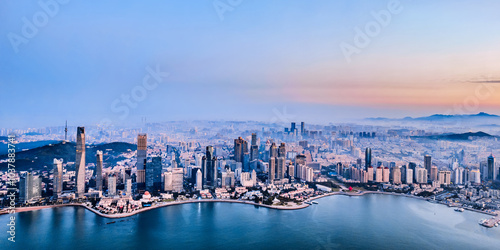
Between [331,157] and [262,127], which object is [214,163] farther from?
[262,127]

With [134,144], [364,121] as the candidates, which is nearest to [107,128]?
[134,144]

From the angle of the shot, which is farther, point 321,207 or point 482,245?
point 321,207

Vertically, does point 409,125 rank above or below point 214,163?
above

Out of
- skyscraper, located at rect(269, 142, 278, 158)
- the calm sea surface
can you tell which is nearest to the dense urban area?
skyscraper, located at rect(269, 142, 278, 158)

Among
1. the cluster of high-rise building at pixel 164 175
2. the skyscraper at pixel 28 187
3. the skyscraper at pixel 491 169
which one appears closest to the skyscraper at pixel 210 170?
the cluster of high-rise building at pixel 164 175

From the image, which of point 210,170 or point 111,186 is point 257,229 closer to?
point 210,170

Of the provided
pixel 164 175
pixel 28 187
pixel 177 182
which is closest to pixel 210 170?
pixel 177 182

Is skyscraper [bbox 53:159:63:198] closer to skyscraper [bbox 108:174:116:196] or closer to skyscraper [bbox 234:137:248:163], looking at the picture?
skyscraper [bbox 108:174:116:196]
